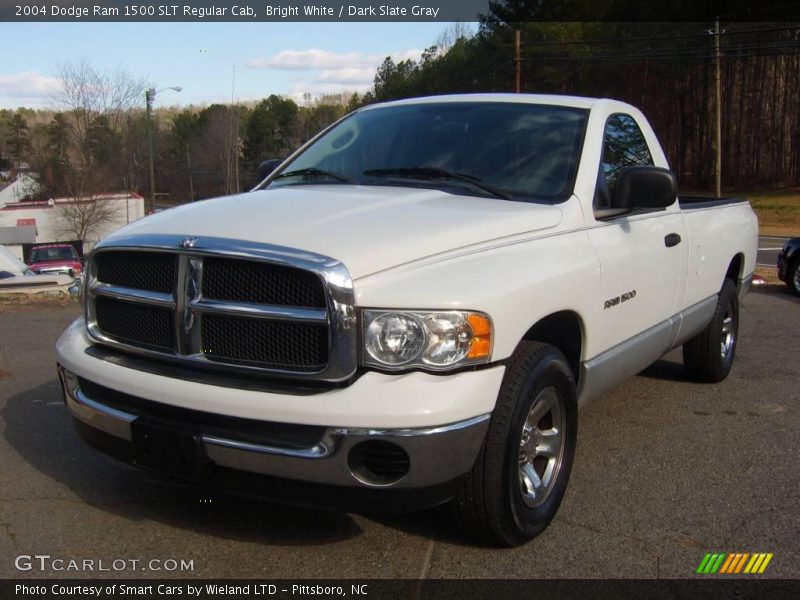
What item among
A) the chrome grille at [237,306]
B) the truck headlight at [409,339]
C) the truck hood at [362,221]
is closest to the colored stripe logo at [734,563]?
the truck headlight at [409,339]

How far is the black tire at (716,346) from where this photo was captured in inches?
227

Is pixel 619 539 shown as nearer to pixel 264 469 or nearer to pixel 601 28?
pixel 264 469

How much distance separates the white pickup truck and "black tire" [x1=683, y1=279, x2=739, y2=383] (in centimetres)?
187

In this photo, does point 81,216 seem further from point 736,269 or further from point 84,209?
point 736,269

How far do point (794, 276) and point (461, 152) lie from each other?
9.14m

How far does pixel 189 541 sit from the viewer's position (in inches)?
129

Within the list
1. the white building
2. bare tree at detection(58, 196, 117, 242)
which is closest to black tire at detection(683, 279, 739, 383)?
the white building

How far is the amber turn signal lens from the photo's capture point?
2852 mm

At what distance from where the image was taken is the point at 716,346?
5805mm

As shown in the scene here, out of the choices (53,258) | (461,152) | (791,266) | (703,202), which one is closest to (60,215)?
(53,258)

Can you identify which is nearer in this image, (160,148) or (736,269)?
(736,269)

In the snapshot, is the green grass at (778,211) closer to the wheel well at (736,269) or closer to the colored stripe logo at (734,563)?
the wheel well at (736,269)
